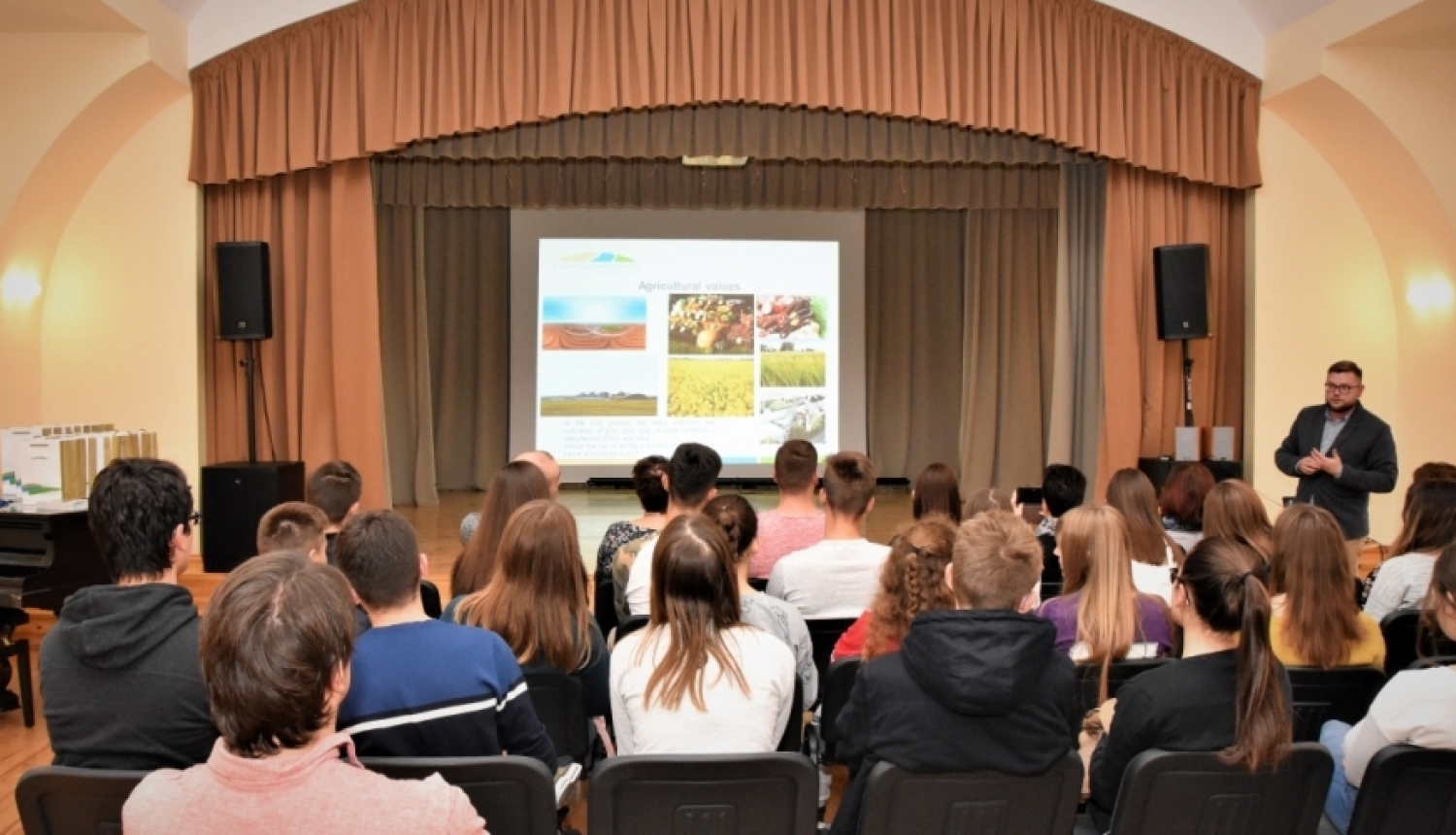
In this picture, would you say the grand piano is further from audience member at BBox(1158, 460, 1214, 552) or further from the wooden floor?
audience member at BBox(1158, 460, 1214, 552)

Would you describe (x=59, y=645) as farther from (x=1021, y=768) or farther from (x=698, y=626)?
(x=1021, y=768)

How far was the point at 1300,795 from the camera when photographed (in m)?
1.91

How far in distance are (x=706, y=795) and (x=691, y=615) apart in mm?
349

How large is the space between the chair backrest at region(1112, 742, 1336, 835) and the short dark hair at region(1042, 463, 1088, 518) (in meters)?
2.02

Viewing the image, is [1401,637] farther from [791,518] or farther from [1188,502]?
[791,518]

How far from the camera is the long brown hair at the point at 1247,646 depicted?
6.07 ft

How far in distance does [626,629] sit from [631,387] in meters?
5.69

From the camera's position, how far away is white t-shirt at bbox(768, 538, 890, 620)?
10.1ft

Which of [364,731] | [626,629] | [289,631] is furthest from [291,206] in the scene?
[289,631]

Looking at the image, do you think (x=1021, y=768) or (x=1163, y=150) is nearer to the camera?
(x=1021, y=768)

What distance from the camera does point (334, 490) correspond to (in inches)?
141

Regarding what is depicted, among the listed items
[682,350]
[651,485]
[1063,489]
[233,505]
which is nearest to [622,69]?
[682,350]

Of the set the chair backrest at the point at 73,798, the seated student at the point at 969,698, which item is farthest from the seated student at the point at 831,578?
the chair backrest at the point at 73,798

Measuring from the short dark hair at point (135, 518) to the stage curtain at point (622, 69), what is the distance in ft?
16.0
